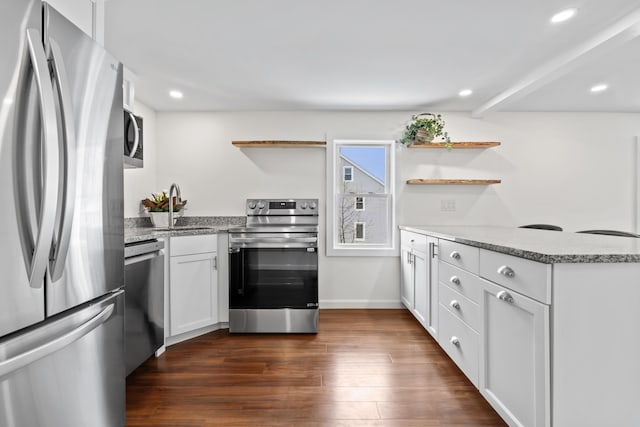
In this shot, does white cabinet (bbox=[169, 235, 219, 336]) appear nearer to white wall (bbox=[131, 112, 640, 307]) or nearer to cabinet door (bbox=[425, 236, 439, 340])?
white wall (bbox=[131, 112, 640, 307])

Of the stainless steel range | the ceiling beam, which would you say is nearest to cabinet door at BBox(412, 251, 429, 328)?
the stainless steel range

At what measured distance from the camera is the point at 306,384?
7.13 feet

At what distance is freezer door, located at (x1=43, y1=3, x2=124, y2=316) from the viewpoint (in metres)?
1.01

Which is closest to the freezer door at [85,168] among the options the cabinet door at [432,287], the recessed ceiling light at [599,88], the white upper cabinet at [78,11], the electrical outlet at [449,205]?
the white upper cabinet at [78,11]

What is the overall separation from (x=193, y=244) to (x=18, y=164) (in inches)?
82.4

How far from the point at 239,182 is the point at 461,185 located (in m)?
2.43

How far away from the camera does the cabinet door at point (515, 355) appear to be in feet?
4.26

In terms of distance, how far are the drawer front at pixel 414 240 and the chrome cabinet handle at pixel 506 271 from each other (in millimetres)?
1312

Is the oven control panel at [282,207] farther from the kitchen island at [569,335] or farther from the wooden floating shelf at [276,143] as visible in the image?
the kitchen island at [569,335]

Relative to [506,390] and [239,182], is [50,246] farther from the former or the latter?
[239,182]

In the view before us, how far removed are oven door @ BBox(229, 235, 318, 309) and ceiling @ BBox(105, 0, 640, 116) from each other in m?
1.39

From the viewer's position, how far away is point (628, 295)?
124 cm

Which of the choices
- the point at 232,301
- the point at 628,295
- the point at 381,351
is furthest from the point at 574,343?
the point at 232,301

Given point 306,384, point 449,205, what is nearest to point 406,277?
point 449,205
